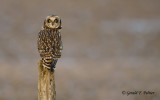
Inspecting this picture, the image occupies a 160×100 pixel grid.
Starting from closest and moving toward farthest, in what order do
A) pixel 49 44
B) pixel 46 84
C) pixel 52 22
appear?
pixel 46 84
pixel 49 44
pixel 52 22

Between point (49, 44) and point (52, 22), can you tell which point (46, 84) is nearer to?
point (49, 44)

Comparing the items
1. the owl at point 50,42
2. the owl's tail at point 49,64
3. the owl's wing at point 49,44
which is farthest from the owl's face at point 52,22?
the owl's tail at point 49,64

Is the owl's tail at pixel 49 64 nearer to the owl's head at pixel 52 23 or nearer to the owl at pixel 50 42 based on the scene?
the owl at pixel 50 42

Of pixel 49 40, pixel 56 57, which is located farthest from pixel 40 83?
pixel 49 40

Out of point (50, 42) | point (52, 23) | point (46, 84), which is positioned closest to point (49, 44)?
point (50, 42)

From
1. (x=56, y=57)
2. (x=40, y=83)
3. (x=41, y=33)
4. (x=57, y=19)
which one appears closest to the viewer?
(x=40, y=83)

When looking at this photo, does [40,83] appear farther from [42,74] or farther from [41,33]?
[41,33]

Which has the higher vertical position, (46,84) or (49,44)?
(49,44)
